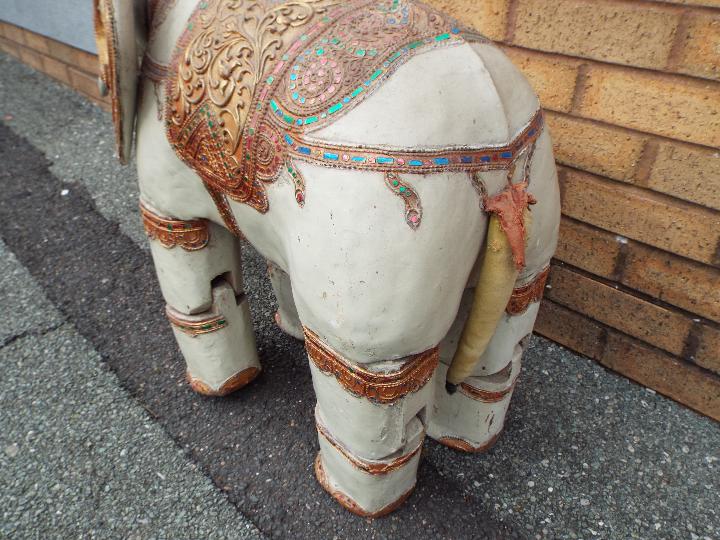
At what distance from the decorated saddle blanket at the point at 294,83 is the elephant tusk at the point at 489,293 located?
0.37 feet

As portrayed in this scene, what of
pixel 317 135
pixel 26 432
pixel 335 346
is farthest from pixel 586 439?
pixel 26 432

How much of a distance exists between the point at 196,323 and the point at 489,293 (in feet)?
2.49

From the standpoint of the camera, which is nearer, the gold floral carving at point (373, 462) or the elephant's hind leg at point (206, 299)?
the gold floral carving at point (373, 462)

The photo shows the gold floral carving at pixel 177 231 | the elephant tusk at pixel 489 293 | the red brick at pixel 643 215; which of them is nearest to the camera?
the elephant tusk at pixel 489 293

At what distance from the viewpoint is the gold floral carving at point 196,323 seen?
1430mm

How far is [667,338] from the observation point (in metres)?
1.59

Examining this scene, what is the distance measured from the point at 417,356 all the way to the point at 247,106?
1.56 feet

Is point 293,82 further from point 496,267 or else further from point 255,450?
point 255,450

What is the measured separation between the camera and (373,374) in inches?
37.5

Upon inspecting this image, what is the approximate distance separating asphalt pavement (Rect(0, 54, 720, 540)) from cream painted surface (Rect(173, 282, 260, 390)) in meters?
0.11

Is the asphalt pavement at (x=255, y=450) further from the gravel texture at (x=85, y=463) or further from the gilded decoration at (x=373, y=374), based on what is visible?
the gilded decoration at (x=373, y=374)

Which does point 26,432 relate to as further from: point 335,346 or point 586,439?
point 586,439

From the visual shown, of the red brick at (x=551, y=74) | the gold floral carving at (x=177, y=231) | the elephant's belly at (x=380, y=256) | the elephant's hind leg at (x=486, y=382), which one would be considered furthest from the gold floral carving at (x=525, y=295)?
the gold floral carving at (x=177, y=231)

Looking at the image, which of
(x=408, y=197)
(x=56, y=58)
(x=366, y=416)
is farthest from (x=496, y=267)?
(x=56, y=58)
